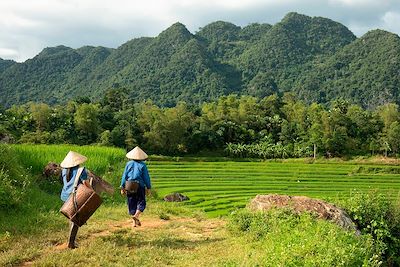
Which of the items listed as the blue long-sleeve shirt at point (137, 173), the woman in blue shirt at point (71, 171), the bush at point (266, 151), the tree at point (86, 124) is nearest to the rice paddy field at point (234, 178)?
the bush at point (266, 151)

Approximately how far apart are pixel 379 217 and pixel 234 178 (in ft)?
93.4

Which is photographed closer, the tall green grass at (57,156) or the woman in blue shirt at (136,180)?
the woman in blue shirt at (136,180)

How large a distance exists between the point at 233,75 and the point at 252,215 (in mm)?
136887

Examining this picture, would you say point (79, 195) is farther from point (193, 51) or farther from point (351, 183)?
point (193, 51)

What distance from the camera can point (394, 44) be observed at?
123m

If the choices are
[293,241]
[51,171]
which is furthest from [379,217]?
[51,171]

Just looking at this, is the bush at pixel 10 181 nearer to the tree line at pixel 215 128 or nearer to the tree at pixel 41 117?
the tree line at pixel 215 128

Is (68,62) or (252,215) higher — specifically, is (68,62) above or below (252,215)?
above

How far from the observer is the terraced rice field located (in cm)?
2784

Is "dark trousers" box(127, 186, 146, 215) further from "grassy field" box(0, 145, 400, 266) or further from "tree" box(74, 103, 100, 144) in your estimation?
"tree" box(74, 103, 100, 144)

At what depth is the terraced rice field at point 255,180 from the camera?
91.4 ft

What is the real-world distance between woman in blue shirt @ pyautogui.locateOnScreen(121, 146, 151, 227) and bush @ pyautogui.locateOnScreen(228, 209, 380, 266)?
1.66 meters

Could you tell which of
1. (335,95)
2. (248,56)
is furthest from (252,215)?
(248,56)

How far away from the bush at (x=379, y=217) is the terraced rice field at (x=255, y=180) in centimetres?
1299
